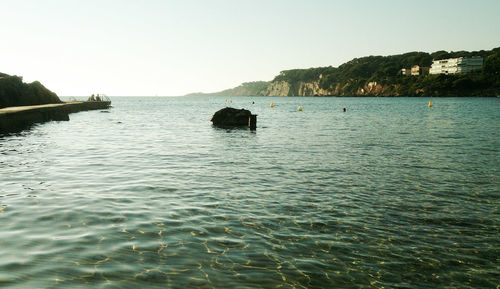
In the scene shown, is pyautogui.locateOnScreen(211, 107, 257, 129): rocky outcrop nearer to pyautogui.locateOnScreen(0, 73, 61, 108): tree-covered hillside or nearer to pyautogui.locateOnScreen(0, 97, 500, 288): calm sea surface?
pyautogui.locateOnScreen(0, 97, 500, 288): calm sea surface

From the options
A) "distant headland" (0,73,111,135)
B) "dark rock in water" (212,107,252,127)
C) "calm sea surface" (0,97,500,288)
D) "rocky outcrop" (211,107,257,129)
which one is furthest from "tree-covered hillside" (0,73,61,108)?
"calm sea surface" (0,97,500,288)

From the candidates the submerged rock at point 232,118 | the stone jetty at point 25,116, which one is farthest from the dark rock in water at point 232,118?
the stone jetty at point 25,116

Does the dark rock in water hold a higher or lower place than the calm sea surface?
higher

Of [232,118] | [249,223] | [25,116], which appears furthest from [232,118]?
[249,223]

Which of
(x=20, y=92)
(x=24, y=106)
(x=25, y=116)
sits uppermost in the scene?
(x=20, y=92)

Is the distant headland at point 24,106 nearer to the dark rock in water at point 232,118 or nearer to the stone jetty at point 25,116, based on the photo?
the stone jetty at point 25,116

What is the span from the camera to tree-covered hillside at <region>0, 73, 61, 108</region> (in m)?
47.1

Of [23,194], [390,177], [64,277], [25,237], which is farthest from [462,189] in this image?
[23,194]

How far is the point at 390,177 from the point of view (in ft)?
47.4

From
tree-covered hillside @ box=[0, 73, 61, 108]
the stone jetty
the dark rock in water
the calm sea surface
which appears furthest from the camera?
tree-covered hillside @ box=[0, 73, 61, 108]

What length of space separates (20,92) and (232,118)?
1286 inches

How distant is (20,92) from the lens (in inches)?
1997

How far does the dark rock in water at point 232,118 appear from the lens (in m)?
40.1

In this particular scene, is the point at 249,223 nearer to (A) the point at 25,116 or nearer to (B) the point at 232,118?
(B) the point at 232,118
